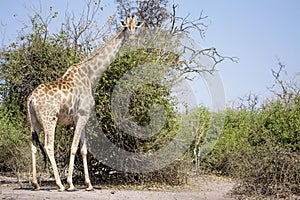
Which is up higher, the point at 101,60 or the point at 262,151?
the point at 101,60

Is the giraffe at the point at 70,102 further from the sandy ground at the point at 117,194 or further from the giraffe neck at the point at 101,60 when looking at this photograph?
the sandy ground at the point at 117,194

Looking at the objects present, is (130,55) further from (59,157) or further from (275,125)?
(275,125)

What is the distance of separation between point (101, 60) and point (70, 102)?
1.30 meters

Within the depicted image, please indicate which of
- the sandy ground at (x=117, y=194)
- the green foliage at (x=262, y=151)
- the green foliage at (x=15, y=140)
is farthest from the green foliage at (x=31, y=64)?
the green foliage at (x=262, y=151)

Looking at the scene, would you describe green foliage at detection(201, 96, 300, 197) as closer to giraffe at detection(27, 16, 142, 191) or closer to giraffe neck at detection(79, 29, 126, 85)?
giraffe at detection(27, 16, 142, 191)

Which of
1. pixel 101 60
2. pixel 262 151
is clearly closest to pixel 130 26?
pixel 101 60

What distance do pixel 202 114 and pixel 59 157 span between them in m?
7.00

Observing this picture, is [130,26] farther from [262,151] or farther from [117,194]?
[262,151]

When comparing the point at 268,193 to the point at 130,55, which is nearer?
the point at 268,193

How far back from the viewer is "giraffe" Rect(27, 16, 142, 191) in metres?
9.45

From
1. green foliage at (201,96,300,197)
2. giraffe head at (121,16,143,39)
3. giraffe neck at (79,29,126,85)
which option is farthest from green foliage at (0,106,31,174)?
green foliage at (201,96,300,197)

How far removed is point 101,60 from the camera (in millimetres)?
10523

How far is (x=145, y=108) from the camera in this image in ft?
35.7

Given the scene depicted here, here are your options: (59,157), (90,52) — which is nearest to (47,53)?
(90,52)
